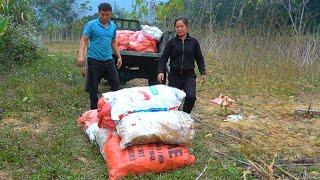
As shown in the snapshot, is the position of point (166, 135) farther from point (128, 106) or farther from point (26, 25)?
point (26, 25)

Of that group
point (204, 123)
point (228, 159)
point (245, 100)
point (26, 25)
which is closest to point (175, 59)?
point (204, 123)

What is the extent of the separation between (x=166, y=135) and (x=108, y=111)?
0.70 meters

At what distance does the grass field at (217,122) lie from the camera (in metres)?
4.30

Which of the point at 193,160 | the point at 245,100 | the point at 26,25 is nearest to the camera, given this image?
the point at 193,160

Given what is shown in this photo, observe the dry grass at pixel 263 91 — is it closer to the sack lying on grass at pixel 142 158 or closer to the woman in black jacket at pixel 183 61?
the woman in black jacket at pixel 183 61

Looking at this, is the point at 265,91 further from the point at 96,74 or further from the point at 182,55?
the point at 96,74

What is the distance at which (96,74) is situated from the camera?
5.89 metres

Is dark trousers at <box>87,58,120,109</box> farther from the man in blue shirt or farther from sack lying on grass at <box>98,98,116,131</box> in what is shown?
sack lying on grass at <box>98,98,116,131</box>

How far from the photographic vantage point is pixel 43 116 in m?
6.05

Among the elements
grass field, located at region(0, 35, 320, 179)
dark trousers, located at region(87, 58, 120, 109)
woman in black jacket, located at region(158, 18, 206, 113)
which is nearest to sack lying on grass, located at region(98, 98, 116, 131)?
grass field, located at region(0, 35, 320, 179)

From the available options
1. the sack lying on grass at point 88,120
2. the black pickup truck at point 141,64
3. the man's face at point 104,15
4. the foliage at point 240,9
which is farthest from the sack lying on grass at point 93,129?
the foliage at point 240,9

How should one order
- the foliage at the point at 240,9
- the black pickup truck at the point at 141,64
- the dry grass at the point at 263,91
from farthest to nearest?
1. the foliage at the point at 240,9
2. the black pickup truck at the point at 141,64
3. the dry grass at the point at 263,91

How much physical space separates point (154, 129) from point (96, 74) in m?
2.01

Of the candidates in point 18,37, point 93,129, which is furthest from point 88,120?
point 18,37
